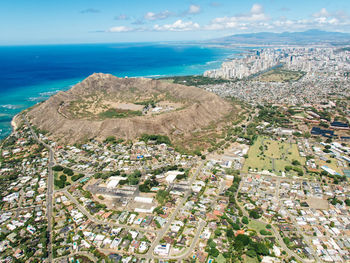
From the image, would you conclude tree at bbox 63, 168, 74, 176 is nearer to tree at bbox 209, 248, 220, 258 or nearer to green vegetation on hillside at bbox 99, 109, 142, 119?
green vegetation on hillside at bbox 99, 109, 142, 119

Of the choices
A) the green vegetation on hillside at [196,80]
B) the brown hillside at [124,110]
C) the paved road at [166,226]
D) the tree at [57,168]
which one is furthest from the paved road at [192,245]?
the green vegetation on hillside at [196,80]

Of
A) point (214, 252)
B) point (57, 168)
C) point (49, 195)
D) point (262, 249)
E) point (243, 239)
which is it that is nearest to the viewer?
point (214, 252)

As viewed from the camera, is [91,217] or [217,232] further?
[91,217]

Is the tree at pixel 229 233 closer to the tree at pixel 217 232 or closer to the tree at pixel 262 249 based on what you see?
the tree at pixel 217 232

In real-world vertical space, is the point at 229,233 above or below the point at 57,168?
below

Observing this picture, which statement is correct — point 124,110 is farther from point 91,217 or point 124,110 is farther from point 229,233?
point 229,233

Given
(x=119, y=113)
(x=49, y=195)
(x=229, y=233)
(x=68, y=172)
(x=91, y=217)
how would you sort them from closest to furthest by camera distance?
(x=229, y=233) < (x=91, y=217) < (x=49, y=195) < (x=68, y=172) < (x=119, y=113)

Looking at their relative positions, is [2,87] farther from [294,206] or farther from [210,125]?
[294,206]

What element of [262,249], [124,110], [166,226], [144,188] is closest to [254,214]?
[262,249]

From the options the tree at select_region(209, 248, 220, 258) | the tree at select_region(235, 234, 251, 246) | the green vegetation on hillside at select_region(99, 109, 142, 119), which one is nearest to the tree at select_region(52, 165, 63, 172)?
the green vegetation on hillside at select_region(99, 109, 142, 119)

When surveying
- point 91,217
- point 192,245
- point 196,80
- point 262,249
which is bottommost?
point 192,245

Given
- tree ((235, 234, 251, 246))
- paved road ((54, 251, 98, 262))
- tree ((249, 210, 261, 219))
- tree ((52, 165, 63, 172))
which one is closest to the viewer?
paved road ((54, 251, 98, 262))
